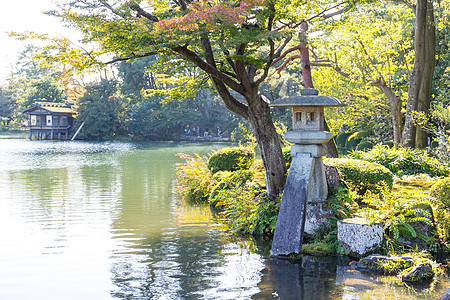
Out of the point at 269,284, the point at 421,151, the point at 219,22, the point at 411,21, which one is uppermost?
the point at 411,21

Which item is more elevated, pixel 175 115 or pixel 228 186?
pixel 175 115

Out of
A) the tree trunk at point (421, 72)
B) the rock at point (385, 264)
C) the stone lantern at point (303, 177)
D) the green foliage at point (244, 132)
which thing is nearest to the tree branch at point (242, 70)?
the stone lantern at point (303, 177)

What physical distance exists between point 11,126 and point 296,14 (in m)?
62.6

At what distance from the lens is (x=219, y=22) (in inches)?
326

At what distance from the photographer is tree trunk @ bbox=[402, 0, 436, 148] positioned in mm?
13891

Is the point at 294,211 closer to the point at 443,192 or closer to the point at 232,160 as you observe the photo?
the point at 443,192

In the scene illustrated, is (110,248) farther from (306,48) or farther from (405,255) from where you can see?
(306,48)

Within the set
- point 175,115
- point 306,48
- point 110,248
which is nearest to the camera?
point 110,248

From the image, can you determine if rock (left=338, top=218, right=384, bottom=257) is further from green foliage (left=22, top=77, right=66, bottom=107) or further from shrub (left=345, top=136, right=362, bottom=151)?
green foliage (left=22, top=77, right=66, bottom=107)

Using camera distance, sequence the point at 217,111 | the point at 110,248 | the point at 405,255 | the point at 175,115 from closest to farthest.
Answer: the point at 405,255 < the point at 110,248 < the point at 175,115 < the point at 217,111

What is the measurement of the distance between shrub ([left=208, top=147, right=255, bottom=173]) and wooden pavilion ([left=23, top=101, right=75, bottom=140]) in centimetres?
4033

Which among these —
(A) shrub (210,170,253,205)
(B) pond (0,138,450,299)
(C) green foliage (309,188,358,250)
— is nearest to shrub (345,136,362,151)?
(A) shrub (210,170,253,205)

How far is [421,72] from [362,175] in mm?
6975

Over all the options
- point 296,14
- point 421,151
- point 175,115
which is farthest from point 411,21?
point 175,115
